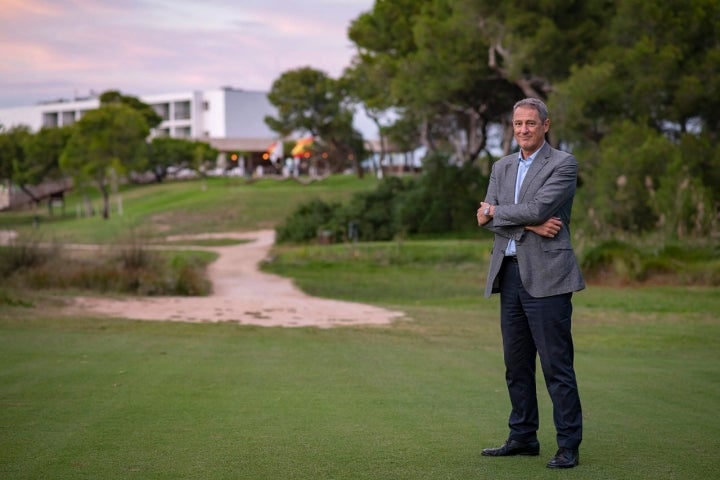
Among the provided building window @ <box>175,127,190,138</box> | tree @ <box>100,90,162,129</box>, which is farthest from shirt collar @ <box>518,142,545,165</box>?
building window @ <box>175,127,190,138</box>

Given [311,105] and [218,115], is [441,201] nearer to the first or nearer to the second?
[311,105]

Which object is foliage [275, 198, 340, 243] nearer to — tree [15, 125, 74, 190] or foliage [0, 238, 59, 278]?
foliage [0, 238, 59, 278]

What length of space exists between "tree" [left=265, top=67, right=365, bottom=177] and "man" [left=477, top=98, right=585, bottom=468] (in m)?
84.5

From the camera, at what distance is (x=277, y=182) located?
279 ft

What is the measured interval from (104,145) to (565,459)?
7755cm

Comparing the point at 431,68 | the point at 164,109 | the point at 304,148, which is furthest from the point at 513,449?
the point at 164,109

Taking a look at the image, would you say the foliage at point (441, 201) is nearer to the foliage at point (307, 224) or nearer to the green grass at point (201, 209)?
the foliage at point (307, 224)

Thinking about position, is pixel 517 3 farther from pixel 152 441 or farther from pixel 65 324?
pixel 152 441

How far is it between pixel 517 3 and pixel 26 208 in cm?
6757

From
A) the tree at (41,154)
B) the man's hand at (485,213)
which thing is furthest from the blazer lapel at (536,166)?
the tree at (41,154)

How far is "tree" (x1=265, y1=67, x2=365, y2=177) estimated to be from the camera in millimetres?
92688

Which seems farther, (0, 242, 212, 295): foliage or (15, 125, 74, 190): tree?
(15, 125, 74, 190): tree

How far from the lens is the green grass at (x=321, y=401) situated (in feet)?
22.8

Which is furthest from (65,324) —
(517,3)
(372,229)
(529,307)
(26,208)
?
(26,208)
